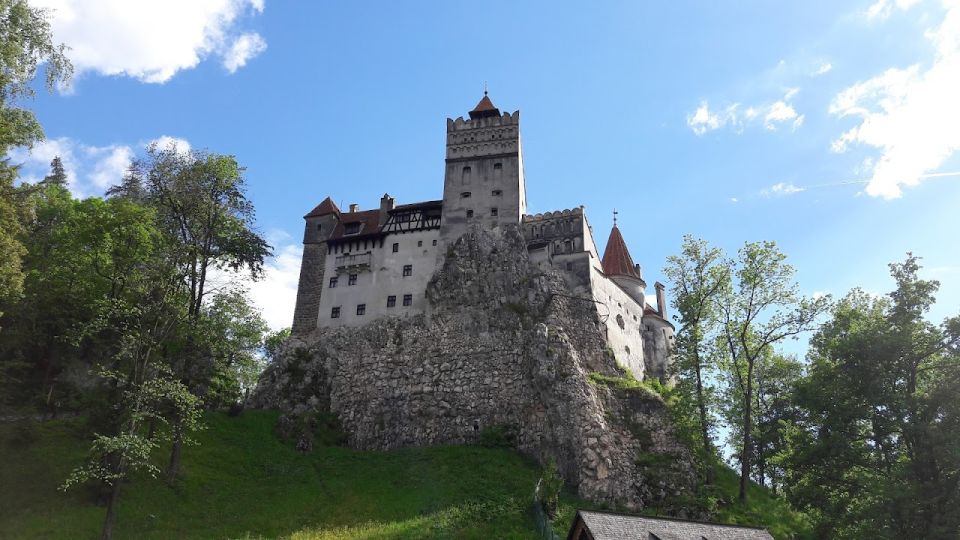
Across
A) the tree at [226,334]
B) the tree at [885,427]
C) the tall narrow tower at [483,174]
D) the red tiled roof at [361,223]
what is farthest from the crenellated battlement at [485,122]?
the tree at [885,427]

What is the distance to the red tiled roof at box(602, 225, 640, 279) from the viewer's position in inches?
2381

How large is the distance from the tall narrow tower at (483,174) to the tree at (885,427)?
87.4 feet

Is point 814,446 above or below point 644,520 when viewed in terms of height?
above

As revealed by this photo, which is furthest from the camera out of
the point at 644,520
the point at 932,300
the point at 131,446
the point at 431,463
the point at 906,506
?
the point at 431,463

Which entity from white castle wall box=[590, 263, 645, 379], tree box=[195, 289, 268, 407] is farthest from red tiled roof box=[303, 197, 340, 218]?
white castle wall box=[590, 263, 645, 379]

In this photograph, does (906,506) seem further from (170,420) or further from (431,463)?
(170,420)

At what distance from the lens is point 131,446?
106 feet

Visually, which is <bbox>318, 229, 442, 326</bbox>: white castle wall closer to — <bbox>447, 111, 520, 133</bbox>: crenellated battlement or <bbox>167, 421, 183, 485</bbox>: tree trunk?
<bbox>447, 111, 520, 133</bbox>: crenellated battlement

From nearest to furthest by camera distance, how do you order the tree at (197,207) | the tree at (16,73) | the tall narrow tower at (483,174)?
1. the tree at (16,73)
2. the tree at (197,207)
3. the tall narrow tower at (483,174)

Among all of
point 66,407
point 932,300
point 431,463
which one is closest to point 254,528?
point 431,463

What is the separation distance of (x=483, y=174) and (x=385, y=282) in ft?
39.3

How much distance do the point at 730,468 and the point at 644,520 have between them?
26.6 m

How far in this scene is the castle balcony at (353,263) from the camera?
56.5m

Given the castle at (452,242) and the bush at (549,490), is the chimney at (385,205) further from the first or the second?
the bush at (549,490)
